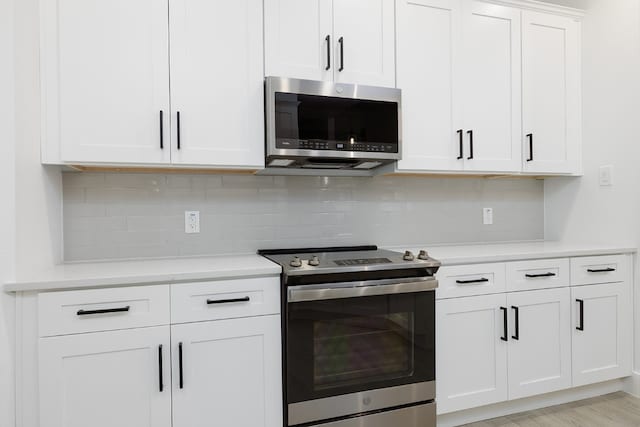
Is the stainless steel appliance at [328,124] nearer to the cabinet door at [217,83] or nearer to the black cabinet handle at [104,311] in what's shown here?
the cabinet door at [217,83]

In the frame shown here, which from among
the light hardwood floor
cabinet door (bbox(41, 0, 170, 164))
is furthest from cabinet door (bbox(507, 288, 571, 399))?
cabinet door (bbox(41, 0, 170, 164))

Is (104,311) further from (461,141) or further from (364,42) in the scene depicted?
(461,141)

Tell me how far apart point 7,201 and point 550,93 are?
9.83ft

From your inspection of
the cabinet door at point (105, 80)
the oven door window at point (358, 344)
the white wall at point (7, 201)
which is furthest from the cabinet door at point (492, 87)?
the white wall at point (7, 201)

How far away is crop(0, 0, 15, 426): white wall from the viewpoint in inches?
57.7

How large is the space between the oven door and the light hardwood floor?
623 mm

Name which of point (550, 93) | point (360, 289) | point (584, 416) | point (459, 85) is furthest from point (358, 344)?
point (550, 93)

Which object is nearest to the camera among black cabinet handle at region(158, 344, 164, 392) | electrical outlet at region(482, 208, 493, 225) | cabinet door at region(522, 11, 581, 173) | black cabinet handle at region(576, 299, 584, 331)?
black cabinet handle at region(158, 344, 164, 392)

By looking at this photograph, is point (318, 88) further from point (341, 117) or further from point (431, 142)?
point (431, 142)

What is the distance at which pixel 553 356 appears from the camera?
7.67 ft

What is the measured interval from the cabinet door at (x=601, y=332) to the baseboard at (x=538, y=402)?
10 centimetres

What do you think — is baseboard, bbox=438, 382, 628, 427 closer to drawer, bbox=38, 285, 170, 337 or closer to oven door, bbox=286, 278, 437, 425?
oven door, bbox=286, 278, 437, 425

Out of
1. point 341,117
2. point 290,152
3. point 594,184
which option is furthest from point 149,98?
point 594,184

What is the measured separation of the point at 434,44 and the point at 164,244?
1.88 m
